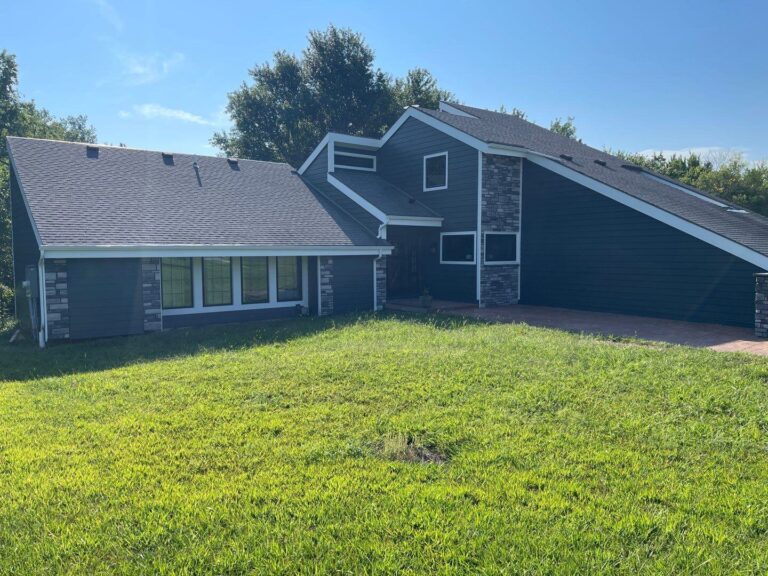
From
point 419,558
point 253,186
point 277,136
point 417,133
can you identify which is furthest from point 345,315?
point 277,136

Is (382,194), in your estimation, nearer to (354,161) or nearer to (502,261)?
(354,161)

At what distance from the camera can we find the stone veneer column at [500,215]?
52.6ft

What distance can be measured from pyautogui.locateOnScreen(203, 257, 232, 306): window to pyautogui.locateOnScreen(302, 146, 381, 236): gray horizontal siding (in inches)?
184

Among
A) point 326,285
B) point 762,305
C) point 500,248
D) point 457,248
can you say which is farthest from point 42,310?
point 762,305

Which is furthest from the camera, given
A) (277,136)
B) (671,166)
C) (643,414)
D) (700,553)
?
(277,136)

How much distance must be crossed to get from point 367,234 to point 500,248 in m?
4.03

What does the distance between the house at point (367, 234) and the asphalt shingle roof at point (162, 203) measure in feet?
0.20

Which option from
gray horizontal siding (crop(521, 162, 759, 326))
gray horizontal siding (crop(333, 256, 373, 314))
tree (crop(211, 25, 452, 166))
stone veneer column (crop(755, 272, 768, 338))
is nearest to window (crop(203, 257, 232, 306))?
gray horizontal siding (crop(333, 256, 373, 314))

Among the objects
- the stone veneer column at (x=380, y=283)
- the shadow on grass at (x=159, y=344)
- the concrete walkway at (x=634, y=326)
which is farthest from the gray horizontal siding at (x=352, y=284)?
the concrete walkway at (x=634, y=326)

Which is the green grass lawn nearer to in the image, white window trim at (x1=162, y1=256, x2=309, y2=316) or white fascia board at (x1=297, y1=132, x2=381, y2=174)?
white window trim at (x1=162, y1=256, x2=309, y2=316)

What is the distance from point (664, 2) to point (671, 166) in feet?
66.0

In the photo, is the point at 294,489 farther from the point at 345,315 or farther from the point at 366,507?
the point at 345,315

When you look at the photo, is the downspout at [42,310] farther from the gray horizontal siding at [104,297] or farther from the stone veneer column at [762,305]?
the stone veneer column at [762,305]

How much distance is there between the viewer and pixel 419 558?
3.35 meters
